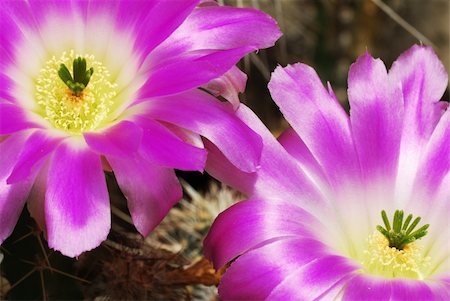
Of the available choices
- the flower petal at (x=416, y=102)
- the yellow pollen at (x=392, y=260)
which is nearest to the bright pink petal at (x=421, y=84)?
the flower petal at (x=416, y=102)

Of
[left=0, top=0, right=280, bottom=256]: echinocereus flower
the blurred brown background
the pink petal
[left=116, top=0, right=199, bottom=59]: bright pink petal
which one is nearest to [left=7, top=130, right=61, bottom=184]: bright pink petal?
[left=0, top=0, right=280, bottom=256]: echinocereus flower

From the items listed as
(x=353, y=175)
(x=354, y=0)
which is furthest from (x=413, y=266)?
(x=354, y=0)

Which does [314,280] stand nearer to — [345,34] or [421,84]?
[421,84]

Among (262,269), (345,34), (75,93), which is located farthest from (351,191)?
(345,34)

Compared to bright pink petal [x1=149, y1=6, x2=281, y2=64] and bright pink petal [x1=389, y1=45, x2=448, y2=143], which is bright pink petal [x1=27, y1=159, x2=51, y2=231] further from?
bright pink petal [x1=389, y1=45, x2=448, y2=143]

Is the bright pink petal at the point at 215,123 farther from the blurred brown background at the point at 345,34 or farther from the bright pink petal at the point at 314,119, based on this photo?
the blurred brown background at the point at 345,34

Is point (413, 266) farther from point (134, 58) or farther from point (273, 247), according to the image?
point (134, 58)
